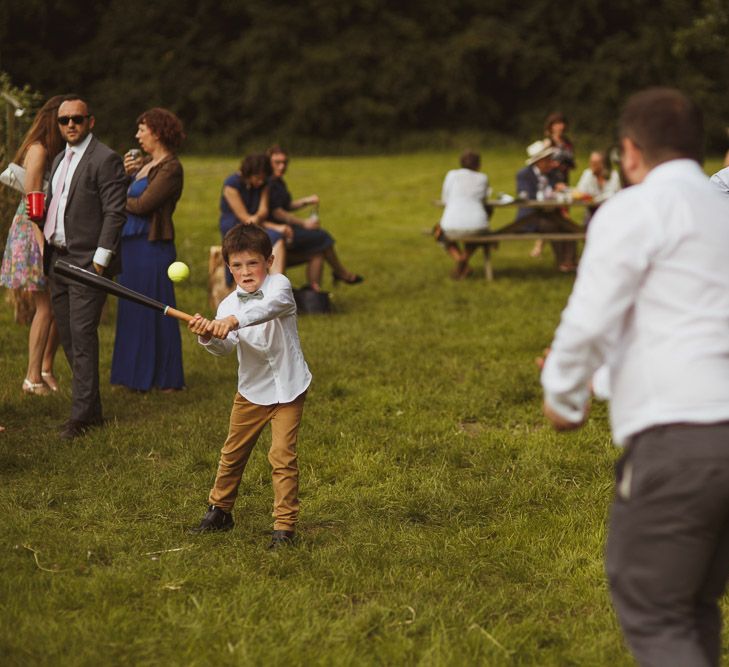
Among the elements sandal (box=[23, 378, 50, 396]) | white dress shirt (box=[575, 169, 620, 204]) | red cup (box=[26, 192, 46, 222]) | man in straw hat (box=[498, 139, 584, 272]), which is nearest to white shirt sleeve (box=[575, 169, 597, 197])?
white dress shirt (box=[575, 169, 620, 204])

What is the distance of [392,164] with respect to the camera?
96.5 ft

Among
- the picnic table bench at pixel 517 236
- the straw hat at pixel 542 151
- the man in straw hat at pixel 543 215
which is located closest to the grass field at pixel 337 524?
the picnic table bench at pixel 517 236

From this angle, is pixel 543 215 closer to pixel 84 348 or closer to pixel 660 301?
pixel 84 348

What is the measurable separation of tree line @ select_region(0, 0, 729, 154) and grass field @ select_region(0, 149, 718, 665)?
90.6 feet

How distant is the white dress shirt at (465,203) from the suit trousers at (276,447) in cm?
881

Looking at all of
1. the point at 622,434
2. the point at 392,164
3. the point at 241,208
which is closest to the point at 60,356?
the point at 241,208

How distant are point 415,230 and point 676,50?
15.1 meters

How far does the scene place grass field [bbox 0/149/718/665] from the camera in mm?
3969

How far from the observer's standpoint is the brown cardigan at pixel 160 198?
25.9 ft

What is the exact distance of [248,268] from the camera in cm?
472

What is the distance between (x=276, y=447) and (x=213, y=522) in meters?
0.58

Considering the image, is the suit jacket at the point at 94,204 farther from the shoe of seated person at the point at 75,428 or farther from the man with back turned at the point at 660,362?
the man with back turned at the point at 660,362

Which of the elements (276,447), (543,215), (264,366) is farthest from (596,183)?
(276,447)

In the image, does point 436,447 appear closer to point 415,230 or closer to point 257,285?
point 257,285
